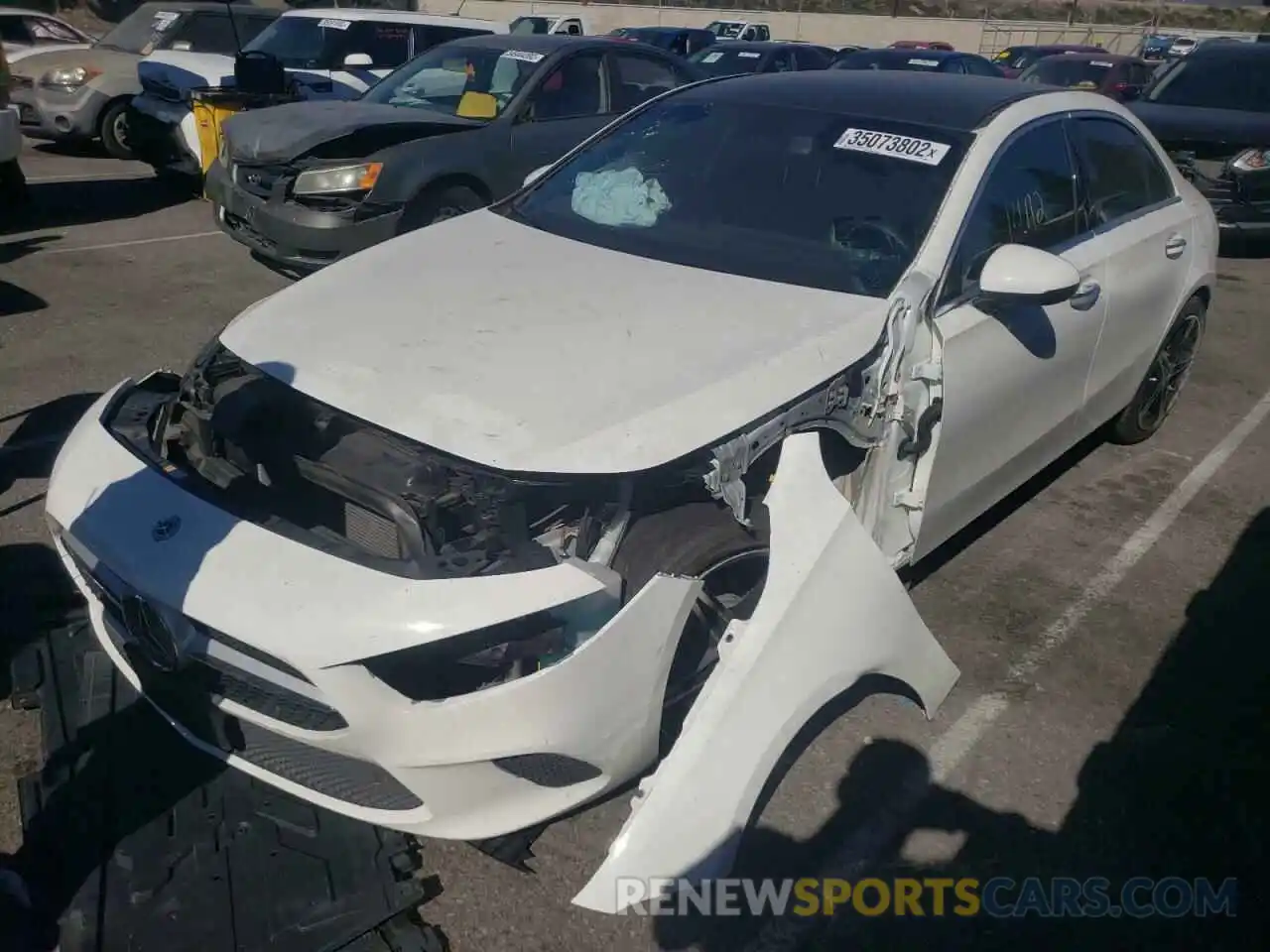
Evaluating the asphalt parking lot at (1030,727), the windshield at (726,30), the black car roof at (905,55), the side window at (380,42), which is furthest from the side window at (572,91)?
the windshield at (726,30)

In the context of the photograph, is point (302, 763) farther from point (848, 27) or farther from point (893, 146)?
point (848, 27)

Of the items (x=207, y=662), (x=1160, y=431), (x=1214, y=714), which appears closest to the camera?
(x=207, y=662)

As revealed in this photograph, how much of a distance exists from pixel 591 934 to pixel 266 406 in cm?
152

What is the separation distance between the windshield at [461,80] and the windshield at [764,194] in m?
3.50

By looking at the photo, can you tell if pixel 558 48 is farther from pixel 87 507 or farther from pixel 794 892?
pixel 794 892

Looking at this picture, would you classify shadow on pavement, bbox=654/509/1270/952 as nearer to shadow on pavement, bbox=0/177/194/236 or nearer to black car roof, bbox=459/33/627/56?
black car roof, bbox=459/33/627/56

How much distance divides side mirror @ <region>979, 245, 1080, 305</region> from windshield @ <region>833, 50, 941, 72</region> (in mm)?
10596

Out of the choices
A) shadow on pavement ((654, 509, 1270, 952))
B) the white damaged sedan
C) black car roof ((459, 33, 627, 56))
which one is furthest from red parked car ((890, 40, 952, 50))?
shadow on pavement ((654, 509, 1270, 952))

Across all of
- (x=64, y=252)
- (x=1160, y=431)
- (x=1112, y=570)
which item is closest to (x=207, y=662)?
(x=1112, y=570)

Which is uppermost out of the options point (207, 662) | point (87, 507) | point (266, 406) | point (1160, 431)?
point (266, 406)

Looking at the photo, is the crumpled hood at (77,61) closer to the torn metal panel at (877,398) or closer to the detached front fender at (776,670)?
the torn metal panel at (877,398)

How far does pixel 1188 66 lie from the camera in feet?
32.9

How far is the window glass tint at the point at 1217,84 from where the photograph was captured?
9.51 m

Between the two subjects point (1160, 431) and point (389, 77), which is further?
point (389, 77)
